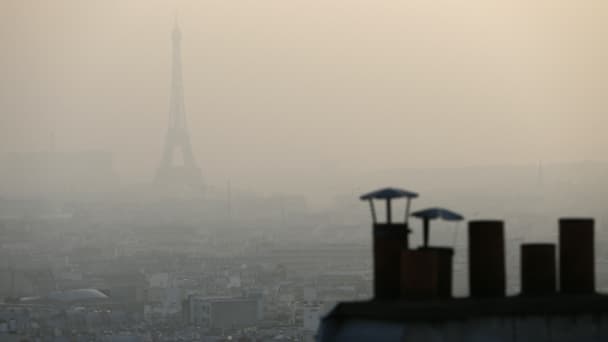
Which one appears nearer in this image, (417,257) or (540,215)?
(417,257)

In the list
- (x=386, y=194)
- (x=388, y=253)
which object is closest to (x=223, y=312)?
(x=386, y=194)

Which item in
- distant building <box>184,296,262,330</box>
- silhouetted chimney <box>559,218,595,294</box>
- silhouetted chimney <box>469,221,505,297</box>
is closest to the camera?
silhouetted chimney <box>469,221,505,297</box>

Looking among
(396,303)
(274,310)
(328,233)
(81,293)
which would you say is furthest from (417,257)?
(328,233)

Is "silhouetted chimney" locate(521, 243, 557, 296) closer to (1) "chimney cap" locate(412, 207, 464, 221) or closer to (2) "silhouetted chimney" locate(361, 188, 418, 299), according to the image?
(1) "chimney cap" locate(412, 207, 464, 221)

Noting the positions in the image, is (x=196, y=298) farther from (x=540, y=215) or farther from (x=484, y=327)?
(x=484, y=327)

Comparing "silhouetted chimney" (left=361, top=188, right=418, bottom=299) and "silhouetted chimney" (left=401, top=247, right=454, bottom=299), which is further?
"silhouetted chimney" (left=361, top=188, right=418, bottom=299)

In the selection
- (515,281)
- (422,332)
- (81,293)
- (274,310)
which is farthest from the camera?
(81,293)

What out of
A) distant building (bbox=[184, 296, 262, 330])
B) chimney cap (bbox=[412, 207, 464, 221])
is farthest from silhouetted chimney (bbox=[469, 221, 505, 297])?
distant building (bbox=[184, 296, 262, 330])
